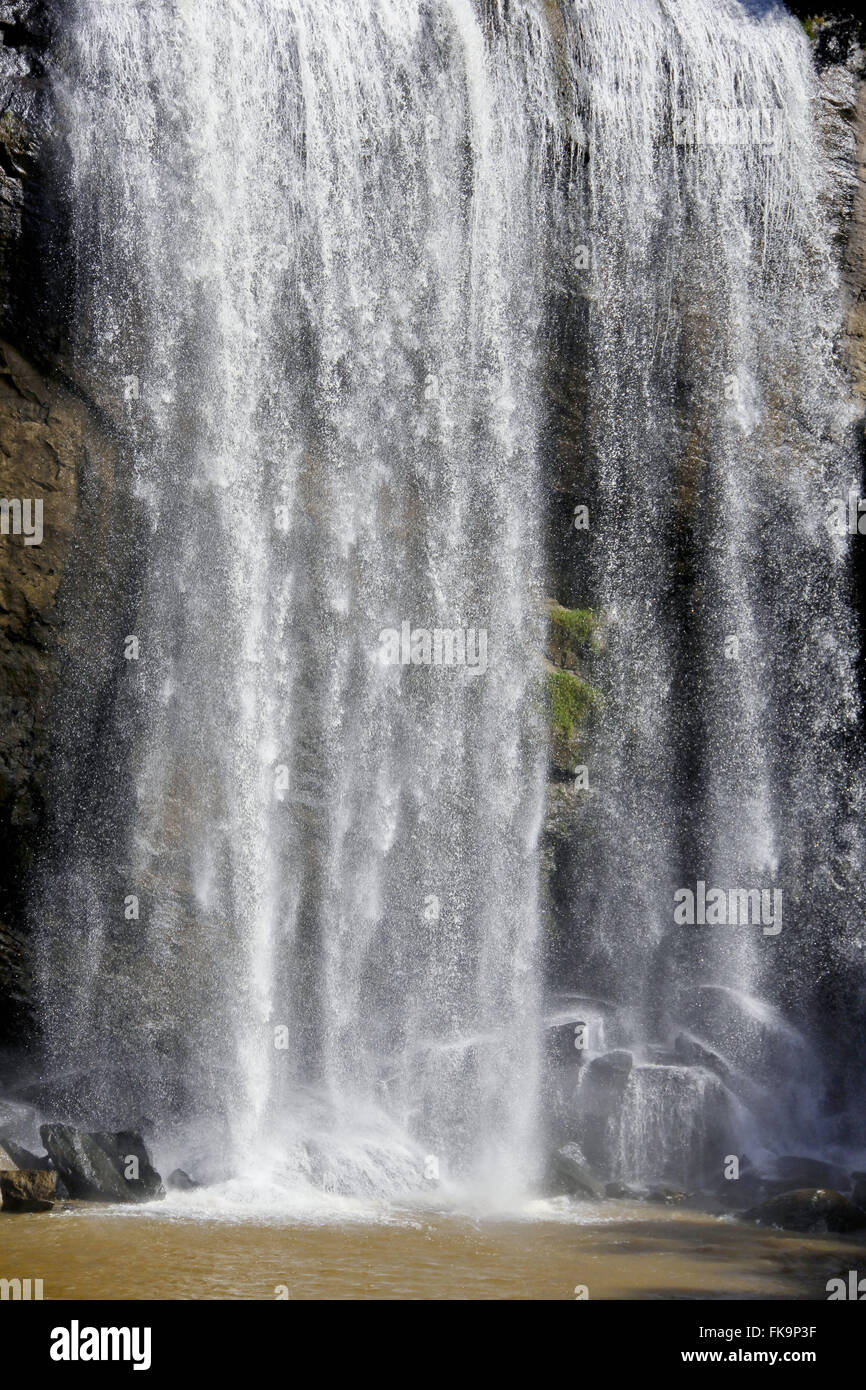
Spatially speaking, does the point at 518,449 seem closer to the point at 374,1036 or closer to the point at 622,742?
the point at 622,742

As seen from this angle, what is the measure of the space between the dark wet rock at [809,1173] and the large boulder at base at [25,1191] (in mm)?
6921

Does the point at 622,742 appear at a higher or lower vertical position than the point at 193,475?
lower

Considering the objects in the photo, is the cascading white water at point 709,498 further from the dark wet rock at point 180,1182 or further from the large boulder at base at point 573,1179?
the dark wet rock at point 180,1182

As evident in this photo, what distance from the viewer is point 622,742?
17.3 m

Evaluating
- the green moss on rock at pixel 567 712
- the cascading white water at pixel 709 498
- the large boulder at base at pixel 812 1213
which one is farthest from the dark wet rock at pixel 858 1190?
the green moss on rock at pixel 567 712

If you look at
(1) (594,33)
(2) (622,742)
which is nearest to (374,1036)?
(2) (622,742)

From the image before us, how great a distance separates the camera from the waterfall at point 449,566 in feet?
50.2

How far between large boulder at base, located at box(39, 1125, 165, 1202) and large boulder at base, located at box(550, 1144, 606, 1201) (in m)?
3.67

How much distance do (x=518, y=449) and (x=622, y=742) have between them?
12.3ft

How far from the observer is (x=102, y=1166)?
12555mm

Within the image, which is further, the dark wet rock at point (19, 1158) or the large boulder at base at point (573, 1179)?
the large boulder at base at point (573, 1179)

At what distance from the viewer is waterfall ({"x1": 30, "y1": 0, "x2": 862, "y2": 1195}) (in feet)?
50.2

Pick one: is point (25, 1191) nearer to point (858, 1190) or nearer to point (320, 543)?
point (858, 1190)

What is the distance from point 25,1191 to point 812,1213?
6651 millimetres
